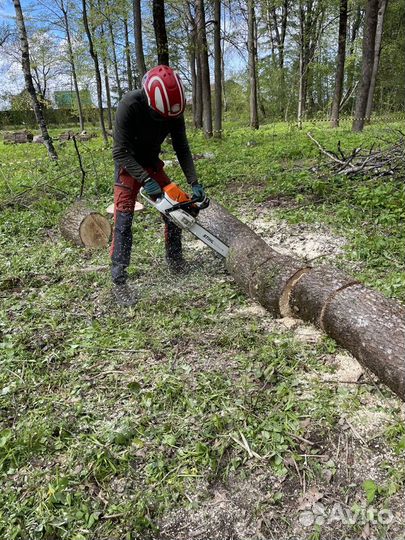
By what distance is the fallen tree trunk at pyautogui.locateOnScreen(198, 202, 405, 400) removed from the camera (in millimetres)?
2212

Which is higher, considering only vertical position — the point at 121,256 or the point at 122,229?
the point at 122,229

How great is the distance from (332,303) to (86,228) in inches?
126

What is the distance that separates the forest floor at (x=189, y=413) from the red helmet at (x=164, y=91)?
156cm

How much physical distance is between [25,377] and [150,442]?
1.06 metres

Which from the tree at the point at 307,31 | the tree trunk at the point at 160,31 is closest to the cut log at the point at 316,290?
the tree trunk at the point at 160,31

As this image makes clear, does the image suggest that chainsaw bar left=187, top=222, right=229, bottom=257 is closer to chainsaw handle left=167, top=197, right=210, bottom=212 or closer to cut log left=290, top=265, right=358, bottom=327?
chainsaw handle left=167, top=197, right=210, bottom=212

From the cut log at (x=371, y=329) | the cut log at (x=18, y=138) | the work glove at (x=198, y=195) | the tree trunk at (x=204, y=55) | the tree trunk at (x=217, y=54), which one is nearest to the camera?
the cut log at (x=371, y=329)

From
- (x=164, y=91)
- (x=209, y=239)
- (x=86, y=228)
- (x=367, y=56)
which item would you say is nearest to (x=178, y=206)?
(x=209, y=239)

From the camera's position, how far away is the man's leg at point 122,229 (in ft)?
11.0

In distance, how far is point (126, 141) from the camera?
3180mm

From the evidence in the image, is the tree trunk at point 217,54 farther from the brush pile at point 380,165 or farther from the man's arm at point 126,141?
the man's arm at point 126,141

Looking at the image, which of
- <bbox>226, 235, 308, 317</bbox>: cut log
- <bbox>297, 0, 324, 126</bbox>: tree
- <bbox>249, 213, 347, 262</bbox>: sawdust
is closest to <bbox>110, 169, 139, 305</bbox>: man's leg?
<bbox>226, 235, 308, 317</bbox>: cut log

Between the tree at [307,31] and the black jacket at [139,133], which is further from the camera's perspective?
the tree at [307,31]

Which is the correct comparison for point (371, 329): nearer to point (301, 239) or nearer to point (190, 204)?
point (190, 204)
